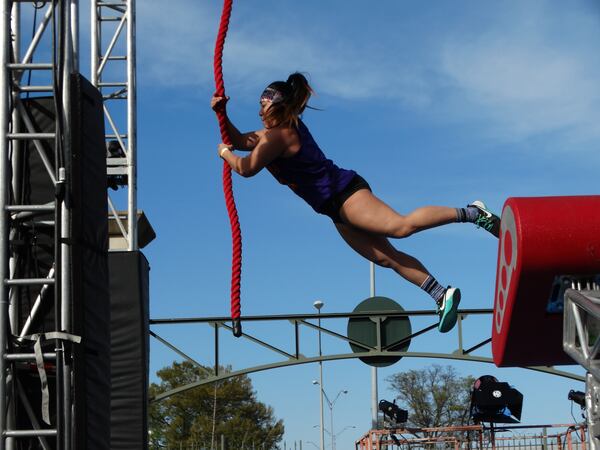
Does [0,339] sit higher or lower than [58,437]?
higher

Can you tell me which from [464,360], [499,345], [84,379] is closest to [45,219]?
[84,379]

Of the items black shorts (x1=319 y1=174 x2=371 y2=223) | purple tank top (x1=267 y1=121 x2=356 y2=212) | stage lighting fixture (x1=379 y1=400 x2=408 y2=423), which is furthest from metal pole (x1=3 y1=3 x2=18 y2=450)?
stage lighting fixture (x1=379 y1=400 x2=408 y2=423)

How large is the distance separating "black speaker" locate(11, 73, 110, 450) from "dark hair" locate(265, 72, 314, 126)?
1.08 meters

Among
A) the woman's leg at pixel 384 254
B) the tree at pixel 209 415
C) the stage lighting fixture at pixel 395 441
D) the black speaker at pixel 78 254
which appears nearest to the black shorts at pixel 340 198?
the woman's leg at pixel 384 254

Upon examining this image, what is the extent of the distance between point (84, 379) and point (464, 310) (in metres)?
8.66

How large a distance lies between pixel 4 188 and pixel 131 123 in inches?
153

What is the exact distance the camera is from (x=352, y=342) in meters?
13.1

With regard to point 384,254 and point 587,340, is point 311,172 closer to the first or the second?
point 384,254

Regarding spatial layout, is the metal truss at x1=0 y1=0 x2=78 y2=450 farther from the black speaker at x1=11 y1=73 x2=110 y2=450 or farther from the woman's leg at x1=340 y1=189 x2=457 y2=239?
the woman's leg at x1=340 y1=189 x2=457 y2=239

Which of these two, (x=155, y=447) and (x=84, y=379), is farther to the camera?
(x=155, y=447)

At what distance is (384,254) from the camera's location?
18.8 ft

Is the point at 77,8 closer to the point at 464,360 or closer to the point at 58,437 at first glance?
the point at 58,437

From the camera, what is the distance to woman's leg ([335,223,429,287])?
5.70 meters

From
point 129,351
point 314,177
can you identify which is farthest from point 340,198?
point 129,351
